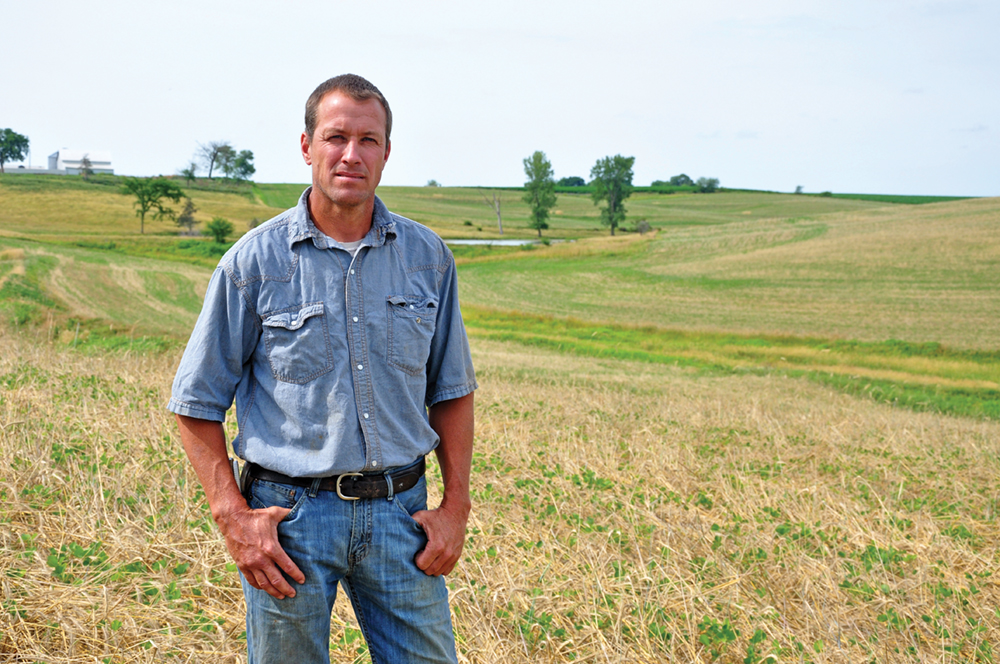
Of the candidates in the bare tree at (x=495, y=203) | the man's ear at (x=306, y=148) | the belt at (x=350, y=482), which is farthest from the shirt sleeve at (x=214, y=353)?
the bare tree at (x=495, y=203)

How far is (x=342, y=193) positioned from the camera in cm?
230

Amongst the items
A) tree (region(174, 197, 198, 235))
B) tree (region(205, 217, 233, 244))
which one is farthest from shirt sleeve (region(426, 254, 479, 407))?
tree (region(174, 197, 198, 235))

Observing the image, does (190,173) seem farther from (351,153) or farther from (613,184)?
(351,153)

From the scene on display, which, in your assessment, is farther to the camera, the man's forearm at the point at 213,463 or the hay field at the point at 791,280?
the hay field at the point at 791,280

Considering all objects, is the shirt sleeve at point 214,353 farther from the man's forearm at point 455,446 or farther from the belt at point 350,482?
the man's forearm at point 455,446

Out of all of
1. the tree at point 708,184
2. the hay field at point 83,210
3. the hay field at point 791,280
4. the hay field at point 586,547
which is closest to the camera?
the hay field at point 586,547

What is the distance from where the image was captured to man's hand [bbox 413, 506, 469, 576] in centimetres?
229

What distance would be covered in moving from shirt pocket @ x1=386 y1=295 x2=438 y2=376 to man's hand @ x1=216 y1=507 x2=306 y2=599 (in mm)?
543

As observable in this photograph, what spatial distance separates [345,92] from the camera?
2322 mm

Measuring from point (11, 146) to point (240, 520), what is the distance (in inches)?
4380

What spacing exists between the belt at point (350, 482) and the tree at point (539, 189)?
77390 millimetres

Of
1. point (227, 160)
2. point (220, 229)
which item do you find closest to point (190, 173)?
point (227, 160)

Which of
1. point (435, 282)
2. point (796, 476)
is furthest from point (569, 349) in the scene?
point (435, 282)

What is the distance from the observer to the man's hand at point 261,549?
84.4 inches
